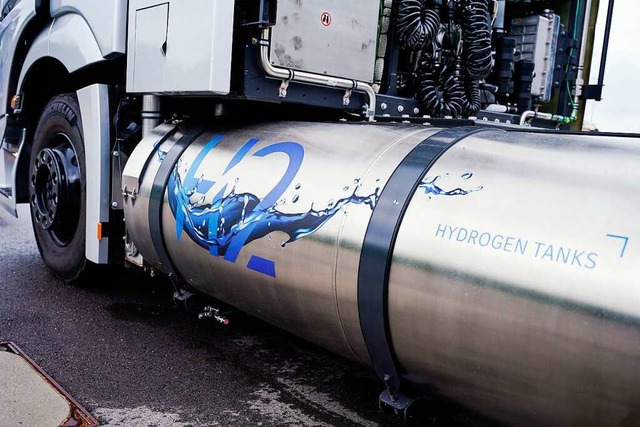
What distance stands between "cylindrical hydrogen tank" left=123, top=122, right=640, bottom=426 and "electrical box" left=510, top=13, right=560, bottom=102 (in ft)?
7.86

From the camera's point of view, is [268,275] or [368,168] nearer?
[368,168]

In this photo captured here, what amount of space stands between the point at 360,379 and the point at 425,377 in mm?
1133

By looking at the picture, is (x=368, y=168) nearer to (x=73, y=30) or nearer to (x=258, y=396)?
(x=258, y=396)

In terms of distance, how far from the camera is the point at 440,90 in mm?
3826

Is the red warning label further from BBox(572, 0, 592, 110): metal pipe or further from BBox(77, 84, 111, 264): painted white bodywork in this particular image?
BBox(572, 0, 592, 110): metal pipe

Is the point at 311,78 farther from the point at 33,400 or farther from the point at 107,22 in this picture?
the point at 33,400

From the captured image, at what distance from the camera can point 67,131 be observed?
156 inches

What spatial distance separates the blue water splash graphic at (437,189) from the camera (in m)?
1.88

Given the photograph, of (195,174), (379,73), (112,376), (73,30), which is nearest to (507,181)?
(195,174)

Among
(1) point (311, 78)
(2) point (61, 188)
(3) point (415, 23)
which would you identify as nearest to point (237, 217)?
(1) point (311, 78)

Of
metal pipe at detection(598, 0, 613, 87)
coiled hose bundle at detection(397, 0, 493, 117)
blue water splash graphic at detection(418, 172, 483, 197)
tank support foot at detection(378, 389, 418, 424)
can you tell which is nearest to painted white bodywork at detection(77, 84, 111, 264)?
coiled hose bundle at detection(397, 0, 493, 117)

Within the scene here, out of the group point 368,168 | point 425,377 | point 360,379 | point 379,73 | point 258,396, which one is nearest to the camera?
point 425,377

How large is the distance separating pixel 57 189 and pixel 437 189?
9.05 ft

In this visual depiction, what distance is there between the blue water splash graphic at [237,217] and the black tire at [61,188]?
3.78 ft
